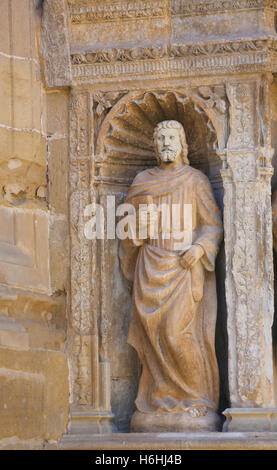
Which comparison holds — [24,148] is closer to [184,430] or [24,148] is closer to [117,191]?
[117,191]

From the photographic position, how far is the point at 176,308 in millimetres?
9125

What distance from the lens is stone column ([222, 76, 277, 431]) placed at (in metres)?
9.04

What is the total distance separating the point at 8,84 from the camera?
942cm

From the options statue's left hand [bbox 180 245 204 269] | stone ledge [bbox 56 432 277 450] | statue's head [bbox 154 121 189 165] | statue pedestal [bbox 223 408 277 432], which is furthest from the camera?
statue's head [bbox 154 121 189 165]

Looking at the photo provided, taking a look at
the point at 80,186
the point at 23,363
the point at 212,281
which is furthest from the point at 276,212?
the point at 23,363

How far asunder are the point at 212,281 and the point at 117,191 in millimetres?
1063

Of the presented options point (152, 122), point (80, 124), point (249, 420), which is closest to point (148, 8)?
point (152, 122)

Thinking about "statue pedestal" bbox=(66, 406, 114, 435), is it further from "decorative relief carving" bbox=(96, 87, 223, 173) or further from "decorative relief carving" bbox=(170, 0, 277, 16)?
"decorative relief carving" bbox=(170, 0, 277, 16)

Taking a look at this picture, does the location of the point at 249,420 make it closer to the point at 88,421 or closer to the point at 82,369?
the point at 88,421

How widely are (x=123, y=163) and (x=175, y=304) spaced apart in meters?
1.34

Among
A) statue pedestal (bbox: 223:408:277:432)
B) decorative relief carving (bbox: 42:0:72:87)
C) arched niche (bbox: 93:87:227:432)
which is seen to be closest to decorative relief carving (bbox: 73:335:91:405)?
arched niche (bbox: 93:87:227:432)

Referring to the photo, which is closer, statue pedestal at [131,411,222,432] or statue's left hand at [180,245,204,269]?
statue pedestal at [131,411,222,432]

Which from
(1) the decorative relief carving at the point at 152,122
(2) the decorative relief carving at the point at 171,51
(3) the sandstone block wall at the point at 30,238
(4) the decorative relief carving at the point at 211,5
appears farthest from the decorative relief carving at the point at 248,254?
(3) the sandstone block wall at the point at 30,238

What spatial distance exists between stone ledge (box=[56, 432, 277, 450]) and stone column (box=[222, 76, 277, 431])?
4.7 inches
